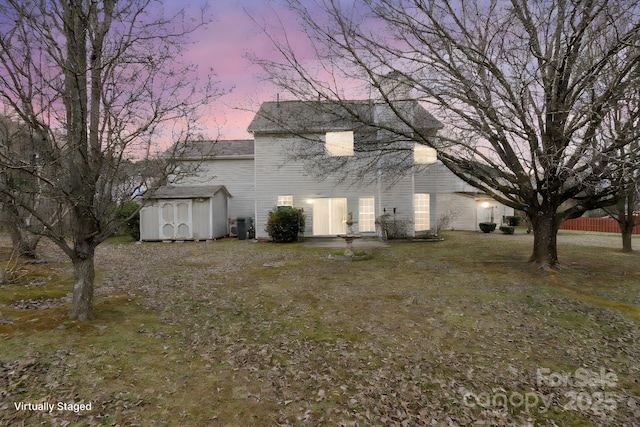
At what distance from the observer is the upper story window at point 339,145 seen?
9555mm

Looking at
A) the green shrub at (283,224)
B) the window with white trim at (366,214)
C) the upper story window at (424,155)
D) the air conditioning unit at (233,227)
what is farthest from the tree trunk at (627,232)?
the air conditioning unit at (233,227)

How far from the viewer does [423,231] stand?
16453mm

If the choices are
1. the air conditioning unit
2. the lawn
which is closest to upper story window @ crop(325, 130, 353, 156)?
the lawn

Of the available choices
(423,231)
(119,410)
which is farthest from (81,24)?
(423,231)

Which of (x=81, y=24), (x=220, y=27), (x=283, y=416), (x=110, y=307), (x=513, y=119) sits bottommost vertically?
(x=283, y=416)

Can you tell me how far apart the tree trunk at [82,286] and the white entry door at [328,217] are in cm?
1206

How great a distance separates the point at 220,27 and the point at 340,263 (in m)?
6.81

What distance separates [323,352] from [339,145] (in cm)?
699

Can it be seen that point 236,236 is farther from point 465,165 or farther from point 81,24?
point 81,24

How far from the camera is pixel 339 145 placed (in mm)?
9672

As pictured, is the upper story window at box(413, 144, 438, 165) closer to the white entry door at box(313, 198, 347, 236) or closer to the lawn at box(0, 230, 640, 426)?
the lawn at box(0, 230, 640, 426)

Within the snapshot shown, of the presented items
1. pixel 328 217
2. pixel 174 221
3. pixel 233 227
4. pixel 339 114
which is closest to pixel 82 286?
pixel 339 114

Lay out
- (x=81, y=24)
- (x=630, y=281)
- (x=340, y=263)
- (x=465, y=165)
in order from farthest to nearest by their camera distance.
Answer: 1. (x=340, y=263)
2. (x=465, y=165)
3. (x=630, y=281)
4. (x=81, y=24)

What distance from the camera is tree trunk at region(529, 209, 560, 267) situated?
852 centimetres
